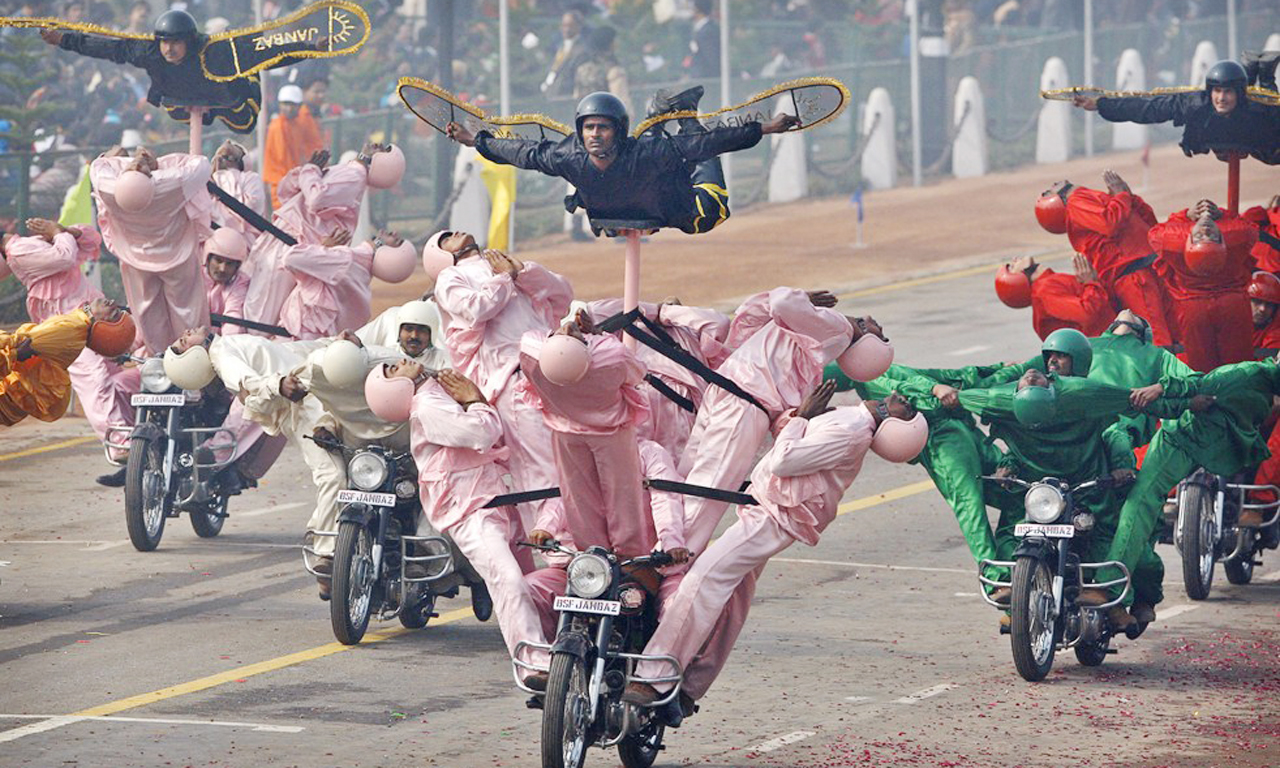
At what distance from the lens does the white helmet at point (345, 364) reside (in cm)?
1385

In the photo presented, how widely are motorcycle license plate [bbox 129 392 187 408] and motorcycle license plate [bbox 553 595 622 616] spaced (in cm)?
626

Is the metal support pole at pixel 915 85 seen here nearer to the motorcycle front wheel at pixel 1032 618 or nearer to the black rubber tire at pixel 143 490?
the black rubber tire at pixel 143 490

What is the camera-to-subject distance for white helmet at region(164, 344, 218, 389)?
15.7 metres

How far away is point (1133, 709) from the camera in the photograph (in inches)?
502

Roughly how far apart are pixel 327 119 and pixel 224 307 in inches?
518

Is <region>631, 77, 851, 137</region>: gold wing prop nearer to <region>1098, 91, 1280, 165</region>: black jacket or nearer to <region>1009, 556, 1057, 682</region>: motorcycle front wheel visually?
<region>1009, 556, 1057, 682</region>: motorcycle front wheel

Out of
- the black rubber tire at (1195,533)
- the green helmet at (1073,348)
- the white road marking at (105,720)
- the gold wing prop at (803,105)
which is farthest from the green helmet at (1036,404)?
the white road marking at (105,720)

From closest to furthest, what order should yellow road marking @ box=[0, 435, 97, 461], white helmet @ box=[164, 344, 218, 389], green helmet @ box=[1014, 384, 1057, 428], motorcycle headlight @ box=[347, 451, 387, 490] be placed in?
green helmet @ box=[1014, 384, 1057, 428]
motorcycle headlight @ box=[347, 451, 387, 490]
white helmet @ box=[164, 344, 218, 389]
yellow road marking @ box=[0, 435, 97, 461]

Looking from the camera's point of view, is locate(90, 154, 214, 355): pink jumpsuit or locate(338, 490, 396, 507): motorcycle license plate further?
locate(90, 154, 214, 355): pink jumpsuit

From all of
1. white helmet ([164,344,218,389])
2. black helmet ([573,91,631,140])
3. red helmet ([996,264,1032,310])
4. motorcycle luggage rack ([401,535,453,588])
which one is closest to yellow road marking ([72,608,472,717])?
motorcycle luggage rack ([401,535,453,588])

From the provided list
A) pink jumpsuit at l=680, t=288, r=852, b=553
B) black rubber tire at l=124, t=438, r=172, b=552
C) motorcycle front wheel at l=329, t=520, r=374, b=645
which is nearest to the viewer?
pink jumpsuit at l=680, t=288, r=852, b=553

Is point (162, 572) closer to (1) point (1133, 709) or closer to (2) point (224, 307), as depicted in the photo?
(2) point (224, 307)

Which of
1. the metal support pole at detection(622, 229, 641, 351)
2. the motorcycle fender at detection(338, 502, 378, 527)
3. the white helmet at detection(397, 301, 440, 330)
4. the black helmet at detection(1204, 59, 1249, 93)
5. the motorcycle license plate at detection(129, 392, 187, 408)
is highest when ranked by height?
the black helmet at detection(1204, 59, 1249, 93)

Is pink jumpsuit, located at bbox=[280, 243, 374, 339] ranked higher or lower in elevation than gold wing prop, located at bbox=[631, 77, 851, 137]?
lower
